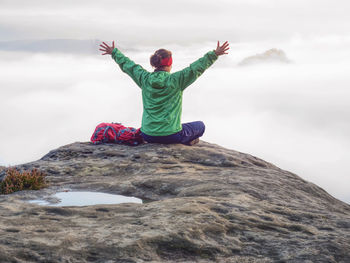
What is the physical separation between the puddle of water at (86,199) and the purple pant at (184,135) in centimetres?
531

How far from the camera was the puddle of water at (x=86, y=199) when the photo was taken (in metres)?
9.02

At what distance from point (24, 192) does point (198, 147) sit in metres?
6.57

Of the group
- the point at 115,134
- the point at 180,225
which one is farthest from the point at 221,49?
the point at 180,225

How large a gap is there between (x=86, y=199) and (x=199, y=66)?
21.7 feet

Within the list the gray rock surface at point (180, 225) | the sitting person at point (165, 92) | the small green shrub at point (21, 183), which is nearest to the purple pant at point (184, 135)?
the sitting person at point (165, 92)

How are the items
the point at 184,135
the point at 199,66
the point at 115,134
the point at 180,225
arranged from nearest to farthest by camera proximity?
the point at 180,225
the point at 199,66
the point at 184,135
the point at 115,134

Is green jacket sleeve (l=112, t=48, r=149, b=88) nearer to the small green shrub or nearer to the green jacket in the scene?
the green jacket

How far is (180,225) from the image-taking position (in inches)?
269

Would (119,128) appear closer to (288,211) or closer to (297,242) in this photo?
(288,211)

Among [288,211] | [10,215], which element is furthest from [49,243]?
[288,211]

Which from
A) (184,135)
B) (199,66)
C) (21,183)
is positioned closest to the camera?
(21,183)

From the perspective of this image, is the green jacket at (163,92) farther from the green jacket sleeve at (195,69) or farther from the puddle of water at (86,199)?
the puddle of water at (86,199)

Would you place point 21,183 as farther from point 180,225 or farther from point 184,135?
point 184,135

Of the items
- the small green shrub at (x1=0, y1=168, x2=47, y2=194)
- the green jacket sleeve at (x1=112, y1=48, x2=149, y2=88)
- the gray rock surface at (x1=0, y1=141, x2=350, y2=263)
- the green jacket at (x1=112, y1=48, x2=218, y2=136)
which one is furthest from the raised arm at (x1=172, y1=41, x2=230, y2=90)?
the small green shrub at (x1=0, y1=168, x2=47, y2=194)
